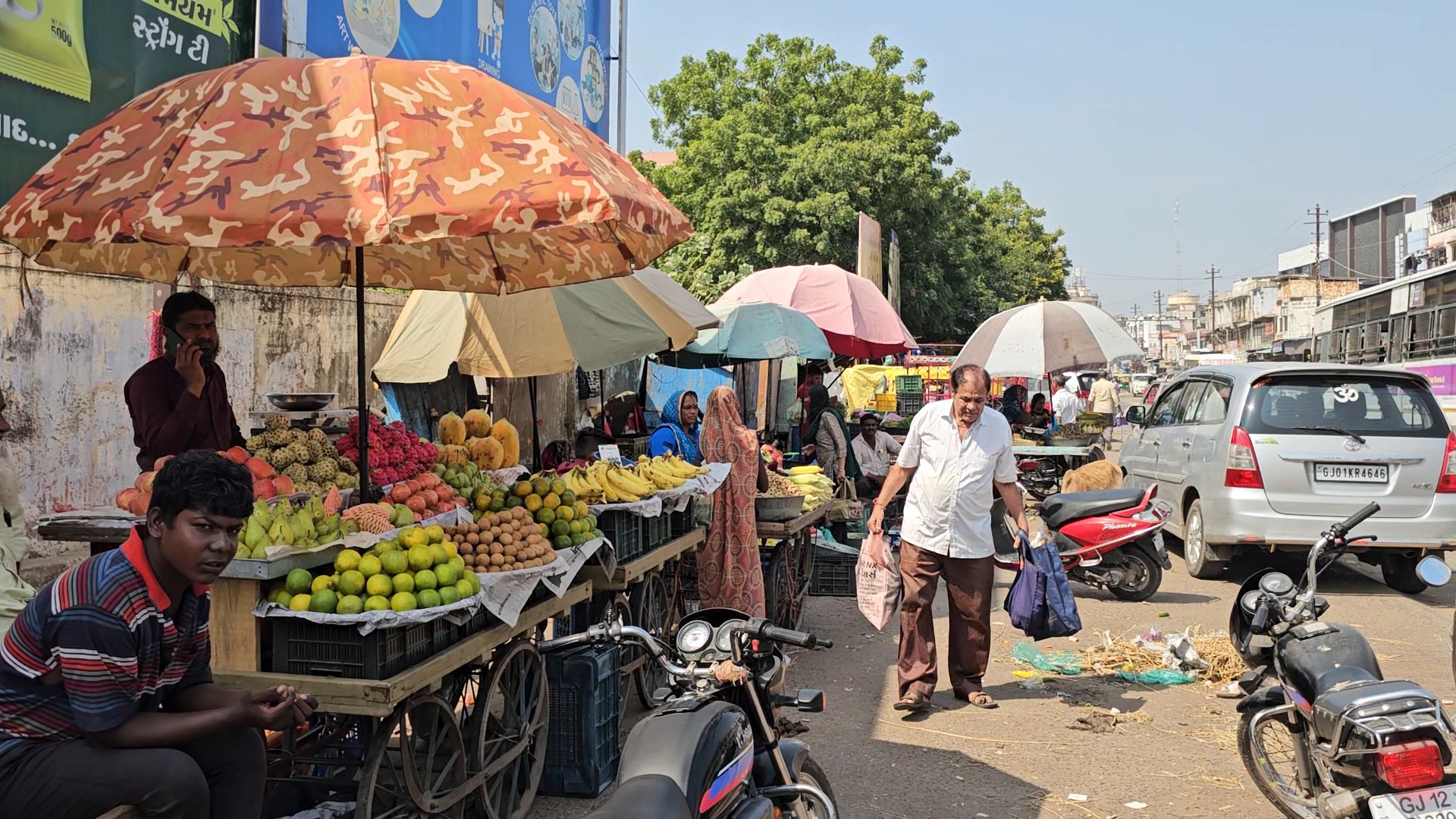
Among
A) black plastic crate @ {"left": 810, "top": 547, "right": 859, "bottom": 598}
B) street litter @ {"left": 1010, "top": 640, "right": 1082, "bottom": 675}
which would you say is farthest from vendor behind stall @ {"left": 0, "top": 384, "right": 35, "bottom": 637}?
street litter @ {"left": 1010, "top": 640, "right": 1082, "bottom": 675}

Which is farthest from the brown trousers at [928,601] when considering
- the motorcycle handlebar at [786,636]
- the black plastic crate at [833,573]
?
the motorcycle handlebar at [786,636]

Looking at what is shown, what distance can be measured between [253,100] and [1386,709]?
15.4 feet

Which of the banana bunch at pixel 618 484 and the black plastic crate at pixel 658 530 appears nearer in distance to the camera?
the banana bunch at pixel 618 484

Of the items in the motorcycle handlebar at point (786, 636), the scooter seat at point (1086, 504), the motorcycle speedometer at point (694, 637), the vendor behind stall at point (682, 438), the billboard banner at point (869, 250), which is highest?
the billboard banner at point (869, 250)

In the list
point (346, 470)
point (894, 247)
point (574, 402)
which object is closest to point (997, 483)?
point (346, 470)

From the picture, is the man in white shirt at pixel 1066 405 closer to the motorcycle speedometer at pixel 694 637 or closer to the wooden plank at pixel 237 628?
the motorcycle speedometer at pixel 694 637

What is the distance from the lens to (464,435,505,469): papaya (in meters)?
7.06

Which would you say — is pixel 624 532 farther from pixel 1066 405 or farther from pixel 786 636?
pixel 1066 405

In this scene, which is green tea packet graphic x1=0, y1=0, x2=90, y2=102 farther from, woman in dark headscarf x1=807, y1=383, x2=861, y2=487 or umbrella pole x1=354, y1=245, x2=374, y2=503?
woman in dark headscarf x1=807, y1=383, x2=861, y2=487

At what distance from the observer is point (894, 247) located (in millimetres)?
26891

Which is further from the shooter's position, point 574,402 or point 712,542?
point 574,402

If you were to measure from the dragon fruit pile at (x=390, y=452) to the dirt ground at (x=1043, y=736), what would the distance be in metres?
1.87

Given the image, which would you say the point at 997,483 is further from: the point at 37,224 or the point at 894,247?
the point at 894,247

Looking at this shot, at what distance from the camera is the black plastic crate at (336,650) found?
3.92 meters
